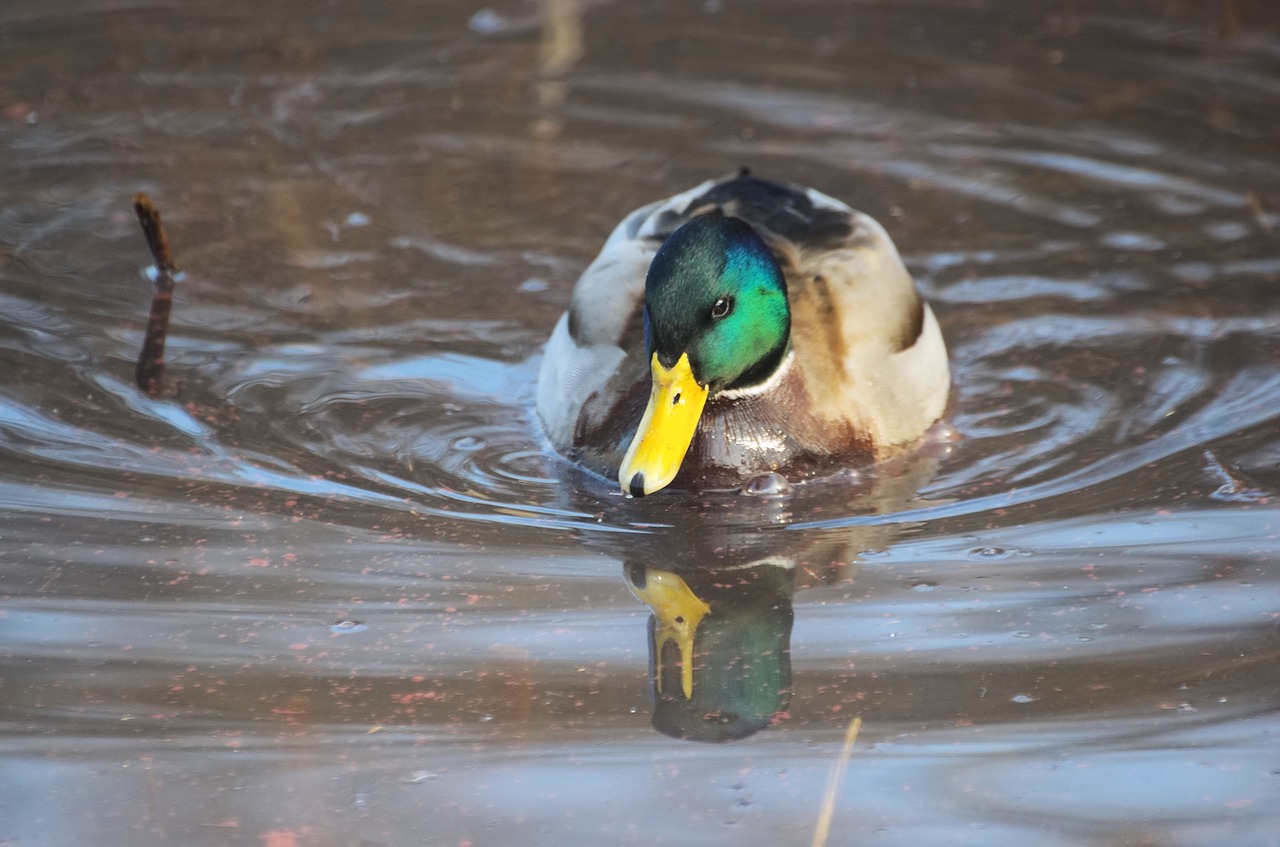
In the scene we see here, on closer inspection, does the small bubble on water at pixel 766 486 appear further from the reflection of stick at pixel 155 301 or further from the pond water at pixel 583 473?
the reflection of stick at pixel 155 301

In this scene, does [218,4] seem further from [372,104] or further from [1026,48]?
[1026,48]

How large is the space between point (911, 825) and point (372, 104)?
17.5 ft

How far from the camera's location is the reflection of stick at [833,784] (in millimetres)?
3143

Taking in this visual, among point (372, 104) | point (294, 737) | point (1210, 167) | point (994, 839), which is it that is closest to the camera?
point (994, 839)

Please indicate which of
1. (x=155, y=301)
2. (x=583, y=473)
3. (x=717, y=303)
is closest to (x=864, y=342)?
(x=717, y=303)

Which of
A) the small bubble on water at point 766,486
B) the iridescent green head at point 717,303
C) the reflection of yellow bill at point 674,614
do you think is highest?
the iridescent green head at point 717,303

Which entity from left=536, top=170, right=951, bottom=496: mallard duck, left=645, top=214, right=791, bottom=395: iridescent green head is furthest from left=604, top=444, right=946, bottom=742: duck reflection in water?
left=645, top=214, right=791, bottom=395: iridescent green head

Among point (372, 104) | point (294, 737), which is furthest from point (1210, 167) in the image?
point (294, 737)

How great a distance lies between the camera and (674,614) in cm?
398

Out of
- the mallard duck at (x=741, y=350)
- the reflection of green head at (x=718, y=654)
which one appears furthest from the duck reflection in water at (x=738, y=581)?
the mallard duck at (x=741, y=350)

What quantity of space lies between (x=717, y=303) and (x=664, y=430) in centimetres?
37

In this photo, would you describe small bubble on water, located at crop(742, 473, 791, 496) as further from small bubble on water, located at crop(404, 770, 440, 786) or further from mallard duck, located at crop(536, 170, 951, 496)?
small bubble on water, located at crop(404, 770, 440, 786)

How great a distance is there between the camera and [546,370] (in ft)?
17.5

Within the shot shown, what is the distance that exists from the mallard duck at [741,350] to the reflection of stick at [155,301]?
1202mm
